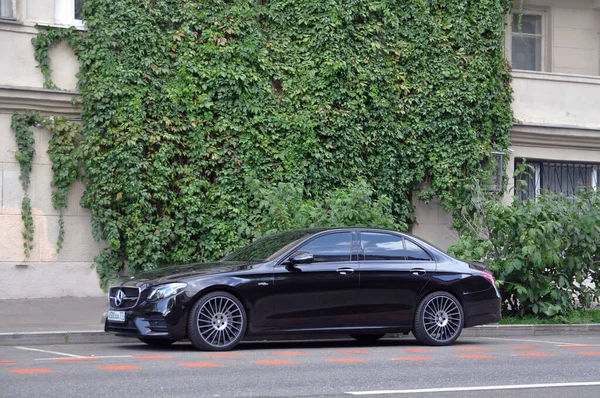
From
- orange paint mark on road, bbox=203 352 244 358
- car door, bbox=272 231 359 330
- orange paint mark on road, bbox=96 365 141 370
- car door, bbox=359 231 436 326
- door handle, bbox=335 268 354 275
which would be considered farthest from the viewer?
car door, bbox=359 231 436 326

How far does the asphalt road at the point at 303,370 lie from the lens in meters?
8.40

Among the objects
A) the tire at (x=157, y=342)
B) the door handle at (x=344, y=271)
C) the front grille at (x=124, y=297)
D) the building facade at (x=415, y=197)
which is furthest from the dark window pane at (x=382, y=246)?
the building facade at (x=415, y=197)

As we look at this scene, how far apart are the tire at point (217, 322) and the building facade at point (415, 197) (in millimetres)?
7071

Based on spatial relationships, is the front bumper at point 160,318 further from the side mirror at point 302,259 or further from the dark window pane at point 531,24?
the dark window pane at point 531,24

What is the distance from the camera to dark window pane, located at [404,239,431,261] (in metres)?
13.2

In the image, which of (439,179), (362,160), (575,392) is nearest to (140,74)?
(362,160)

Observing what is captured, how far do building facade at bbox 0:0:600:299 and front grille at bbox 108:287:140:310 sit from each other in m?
6.01

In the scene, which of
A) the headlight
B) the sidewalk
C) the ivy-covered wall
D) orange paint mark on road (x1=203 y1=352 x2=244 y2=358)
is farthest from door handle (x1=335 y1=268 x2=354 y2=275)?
the ivy-covered wall

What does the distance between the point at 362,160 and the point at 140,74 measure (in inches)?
186

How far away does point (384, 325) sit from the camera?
12789 millimetres

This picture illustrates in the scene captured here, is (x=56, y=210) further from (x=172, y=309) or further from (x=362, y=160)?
(x=172, y=309)

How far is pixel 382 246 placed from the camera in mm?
13055

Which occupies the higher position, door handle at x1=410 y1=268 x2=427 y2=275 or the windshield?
the windshield

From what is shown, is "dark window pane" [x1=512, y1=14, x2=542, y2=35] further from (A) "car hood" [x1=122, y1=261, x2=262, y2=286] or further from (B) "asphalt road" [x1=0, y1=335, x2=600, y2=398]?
(A) "car hood" [x1=122, y1=261, x2=262, y2=286]
